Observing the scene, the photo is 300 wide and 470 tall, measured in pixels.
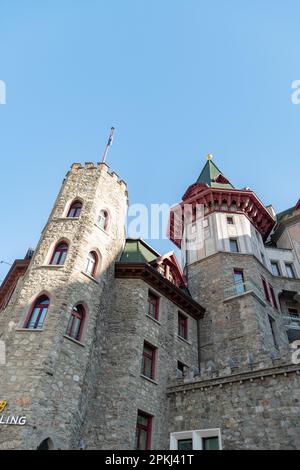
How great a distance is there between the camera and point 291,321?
24.7 metres

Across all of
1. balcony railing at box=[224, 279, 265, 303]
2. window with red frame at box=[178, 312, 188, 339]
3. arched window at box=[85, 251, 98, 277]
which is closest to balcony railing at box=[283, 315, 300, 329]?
balcony railing at box=[224, 279, 265, 303]

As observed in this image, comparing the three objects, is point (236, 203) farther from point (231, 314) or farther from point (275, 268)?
point (231, 314)

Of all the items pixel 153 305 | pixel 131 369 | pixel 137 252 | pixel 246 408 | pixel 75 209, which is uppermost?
pixel 75 209

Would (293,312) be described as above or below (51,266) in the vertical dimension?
above

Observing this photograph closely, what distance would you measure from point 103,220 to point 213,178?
17.0m

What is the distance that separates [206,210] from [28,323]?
61.7ft

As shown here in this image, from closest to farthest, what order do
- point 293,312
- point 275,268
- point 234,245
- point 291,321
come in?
point 291,321 < point 234,245 < point 293,312 < point 275,268

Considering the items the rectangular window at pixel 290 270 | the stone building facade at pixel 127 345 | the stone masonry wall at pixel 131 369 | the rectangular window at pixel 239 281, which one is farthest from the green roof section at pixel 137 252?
the rectangular window at pixel 290 270

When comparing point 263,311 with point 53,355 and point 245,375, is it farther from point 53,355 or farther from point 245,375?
point 53,355

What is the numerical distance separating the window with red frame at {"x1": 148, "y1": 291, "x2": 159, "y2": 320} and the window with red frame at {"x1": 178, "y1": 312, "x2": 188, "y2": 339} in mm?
2325

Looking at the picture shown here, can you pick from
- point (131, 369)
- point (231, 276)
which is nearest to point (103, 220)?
point (131, 369)

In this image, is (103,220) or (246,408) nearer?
(246,408)

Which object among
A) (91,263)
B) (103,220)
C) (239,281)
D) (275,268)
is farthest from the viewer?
(275,268)

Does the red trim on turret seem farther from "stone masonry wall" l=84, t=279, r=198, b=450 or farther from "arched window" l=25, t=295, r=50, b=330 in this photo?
"arched window" l=25, t=295, r=50, b=330
